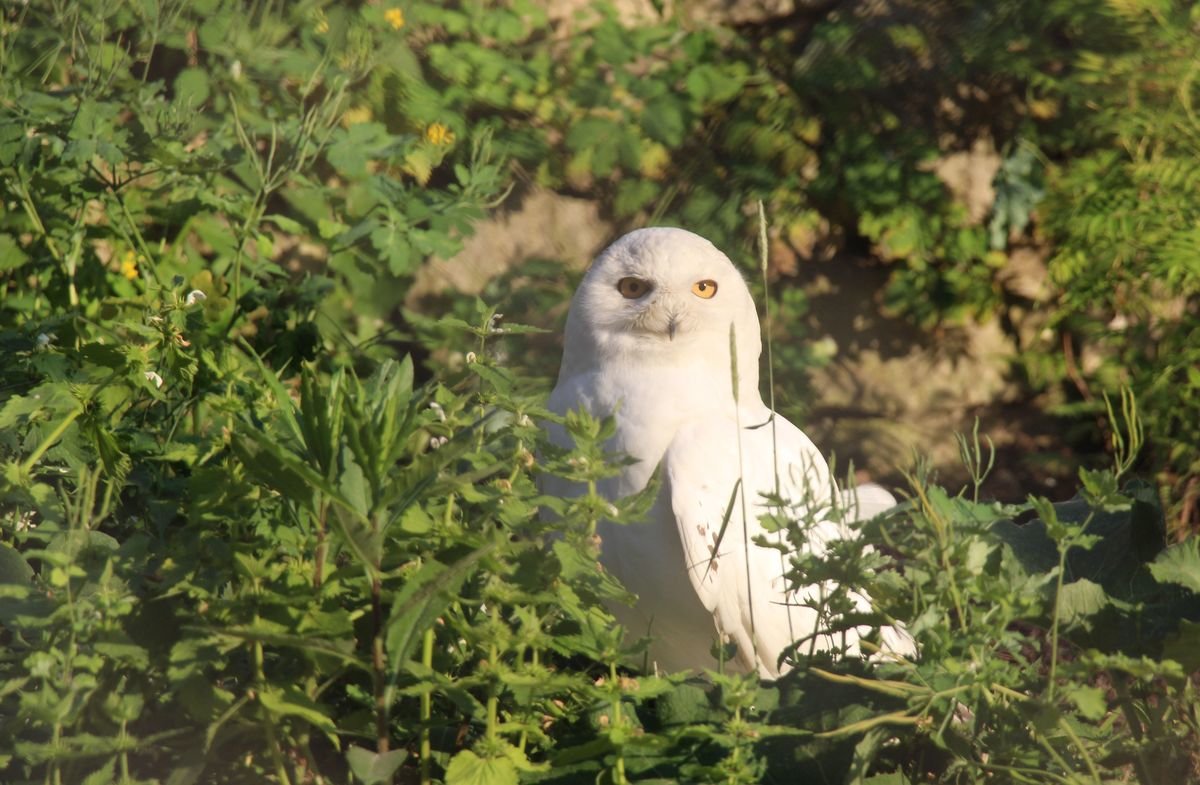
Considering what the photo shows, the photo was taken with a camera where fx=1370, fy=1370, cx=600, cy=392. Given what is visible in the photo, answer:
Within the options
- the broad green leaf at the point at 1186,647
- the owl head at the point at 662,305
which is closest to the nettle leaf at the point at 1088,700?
the broad green leaf at the point at 1186,647

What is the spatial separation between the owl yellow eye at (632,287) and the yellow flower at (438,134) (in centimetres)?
176

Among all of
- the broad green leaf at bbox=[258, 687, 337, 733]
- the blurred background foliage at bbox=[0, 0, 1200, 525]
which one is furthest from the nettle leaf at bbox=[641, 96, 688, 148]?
the broad green leaf at bbox=[258, 687, 337, 733]

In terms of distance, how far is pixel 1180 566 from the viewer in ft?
6.24

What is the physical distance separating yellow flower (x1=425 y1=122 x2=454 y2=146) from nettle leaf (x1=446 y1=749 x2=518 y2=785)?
343 centimetres

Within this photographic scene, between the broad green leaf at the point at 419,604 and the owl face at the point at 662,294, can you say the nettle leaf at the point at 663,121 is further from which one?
the broad green leaf at the point at 419,604

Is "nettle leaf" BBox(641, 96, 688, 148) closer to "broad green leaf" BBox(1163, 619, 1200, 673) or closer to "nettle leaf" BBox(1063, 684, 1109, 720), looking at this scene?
"broad green leaf" BBox(1163, 619, 1200, 673)

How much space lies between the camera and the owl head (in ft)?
10.7

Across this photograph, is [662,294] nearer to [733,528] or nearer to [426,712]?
[733,528]

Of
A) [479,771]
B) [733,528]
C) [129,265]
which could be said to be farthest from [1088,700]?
[129,265]

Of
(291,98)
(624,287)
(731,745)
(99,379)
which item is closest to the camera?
(731,745)

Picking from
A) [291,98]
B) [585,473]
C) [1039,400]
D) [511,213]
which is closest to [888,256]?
[1039,400]

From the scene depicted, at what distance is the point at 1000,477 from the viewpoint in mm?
5367

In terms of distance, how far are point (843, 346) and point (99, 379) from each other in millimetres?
3970

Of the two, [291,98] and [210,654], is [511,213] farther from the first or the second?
[210,654]
